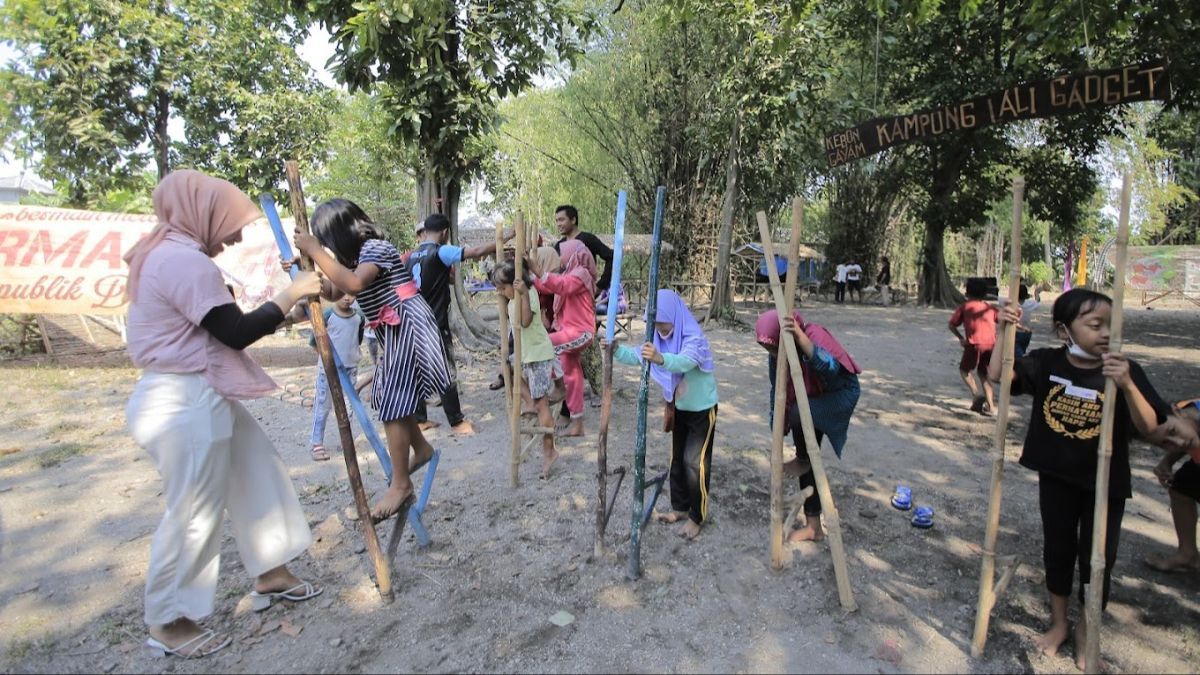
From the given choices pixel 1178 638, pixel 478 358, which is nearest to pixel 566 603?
pixel 1178 638

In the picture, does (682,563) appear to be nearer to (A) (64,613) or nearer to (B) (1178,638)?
A: (B) (1178,638)

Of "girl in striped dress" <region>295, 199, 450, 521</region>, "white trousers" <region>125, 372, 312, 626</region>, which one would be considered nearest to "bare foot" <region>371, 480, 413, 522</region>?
"girl in striped dress" <region>295, 199, 450, 521</region>

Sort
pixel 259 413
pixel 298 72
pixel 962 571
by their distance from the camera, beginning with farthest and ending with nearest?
pixel 298 72
pixel 259 413
pixel 962 571

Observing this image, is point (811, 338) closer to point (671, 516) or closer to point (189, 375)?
point (671, 516)

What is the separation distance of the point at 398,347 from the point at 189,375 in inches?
38.2

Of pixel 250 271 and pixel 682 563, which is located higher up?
pixel 250 271

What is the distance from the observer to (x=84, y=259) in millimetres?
8398

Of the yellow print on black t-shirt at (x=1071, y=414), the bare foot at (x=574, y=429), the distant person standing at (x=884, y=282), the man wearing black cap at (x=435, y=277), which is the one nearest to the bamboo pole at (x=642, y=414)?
the yellow print on black t-shirt at (x=1071, y=414)

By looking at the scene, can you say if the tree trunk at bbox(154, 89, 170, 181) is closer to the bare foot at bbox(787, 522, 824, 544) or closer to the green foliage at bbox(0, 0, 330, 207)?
the green foliage at bbox(0, 0, 330, 207)

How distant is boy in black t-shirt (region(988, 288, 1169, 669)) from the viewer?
2.40 m

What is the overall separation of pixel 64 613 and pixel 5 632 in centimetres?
20

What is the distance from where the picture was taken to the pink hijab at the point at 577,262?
481 cm

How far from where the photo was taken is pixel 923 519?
364cm

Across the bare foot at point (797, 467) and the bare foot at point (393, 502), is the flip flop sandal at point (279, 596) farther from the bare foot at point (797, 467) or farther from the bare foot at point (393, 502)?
the bare foot at point (797, 467)
